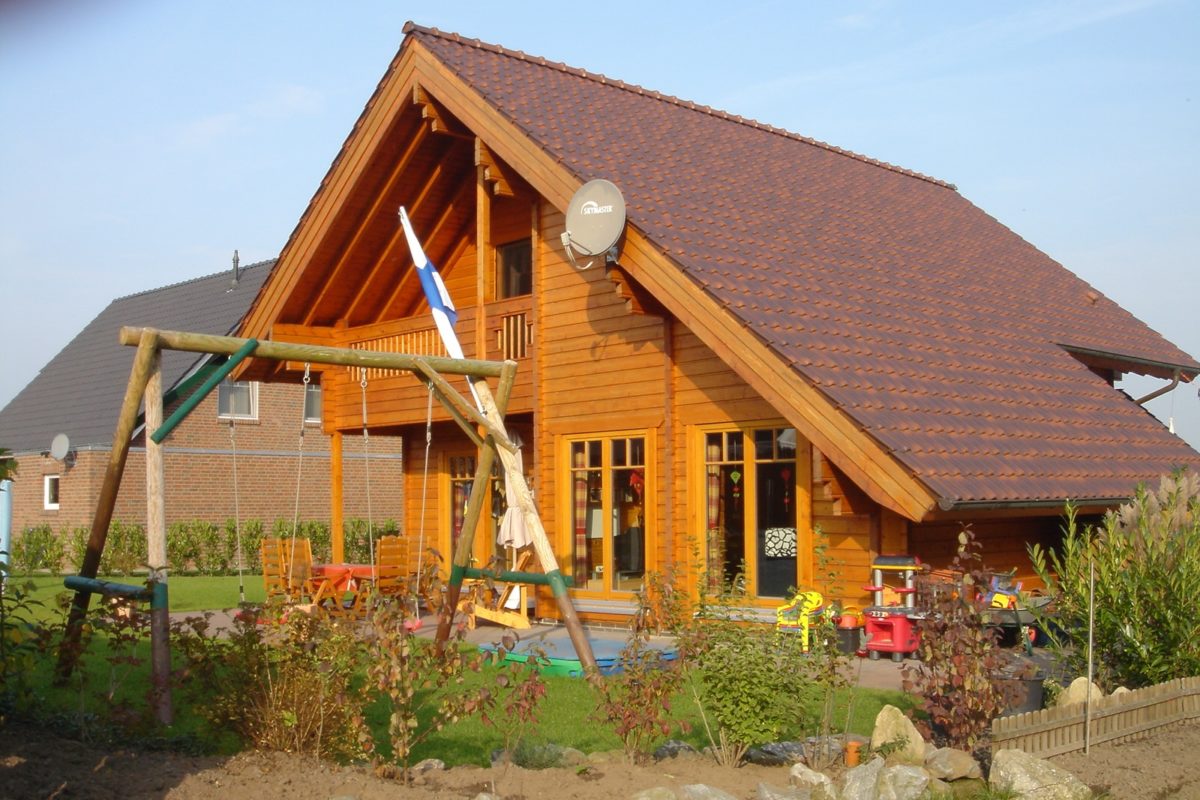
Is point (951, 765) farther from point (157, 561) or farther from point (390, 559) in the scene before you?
point (390, 559)

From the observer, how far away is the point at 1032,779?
671 cm

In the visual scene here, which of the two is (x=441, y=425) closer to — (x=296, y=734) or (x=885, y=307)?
(x=885, y=307)

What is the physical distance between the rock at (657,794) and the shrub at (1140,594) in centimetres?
414

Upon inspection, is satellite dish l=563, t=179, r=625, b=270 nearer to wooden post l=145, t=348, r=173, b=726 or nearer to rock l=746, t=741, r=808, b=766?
wooden post l=145, t=348, r=173, b=726

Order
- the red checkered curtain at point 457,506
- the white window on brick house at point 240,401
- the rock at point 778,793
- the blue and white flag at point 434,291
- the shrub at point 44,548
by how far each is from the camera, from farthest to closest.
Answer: the white window on brick house at point 240,401 < the shrub at point 44,548 < the red checkered curtain at point 457,506 < the blue and white flag at point 434,291 < the rock at point 778,793

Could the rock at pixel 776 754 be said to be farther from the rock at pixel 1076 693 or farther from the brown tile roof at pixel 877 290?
the brown tile roof at pixel 877 290

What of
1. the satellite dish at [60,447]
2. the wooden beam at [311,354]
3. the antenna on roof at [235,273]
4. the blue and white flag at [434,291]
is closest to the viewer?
the wooden beam at [311,354]

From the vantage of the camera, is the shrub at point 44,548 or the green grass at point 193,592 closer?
the green grass at point 193,592

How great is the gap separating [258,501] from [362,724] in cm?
2569

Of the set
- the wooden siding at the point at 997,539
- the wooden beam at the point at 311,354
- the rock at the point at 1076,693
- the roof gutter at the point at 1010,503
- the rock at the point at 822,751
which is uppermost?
the wooden beam at the point at 311,354

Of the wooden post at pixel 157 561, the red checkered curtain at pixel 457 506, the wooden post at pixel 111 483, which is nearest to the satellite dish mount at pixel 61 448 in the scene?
the red checkered curtain at pixel 457 506

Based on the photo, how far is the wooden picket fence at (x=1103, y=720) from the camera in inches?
285

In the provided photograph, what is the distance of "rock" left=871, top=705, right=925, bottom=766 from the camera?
722cm

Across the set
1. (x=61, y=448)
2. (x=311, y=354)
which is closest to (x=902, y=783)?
(x=311, y=354)
